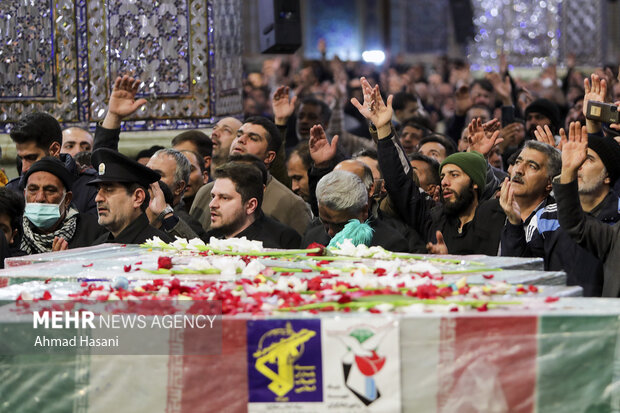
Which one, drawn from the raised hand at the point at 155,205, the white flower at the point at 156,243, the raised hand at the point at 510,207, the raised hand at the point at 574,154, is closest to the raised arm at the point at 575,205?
the raised hand at the point at 574,154

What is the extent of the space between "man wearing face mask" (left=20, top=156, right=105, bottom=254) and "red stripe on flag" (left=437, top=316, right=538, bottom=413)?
2861mm

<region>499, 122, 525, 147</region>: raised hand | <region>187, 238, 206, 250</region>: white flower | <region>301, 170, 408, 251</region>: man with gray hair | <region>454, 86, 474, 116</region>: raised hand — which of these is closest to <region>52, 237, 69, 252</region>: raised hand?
<region>187, 238, 206, 250</region>: white flower

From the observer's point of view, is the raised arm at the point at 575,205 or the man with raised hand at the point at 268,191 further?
the man with raised hand at the point at 268,191

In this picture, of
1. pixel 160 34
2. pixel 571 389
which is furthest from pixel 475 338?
pixel 160 34

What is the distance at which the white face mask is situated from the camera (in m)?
5.29

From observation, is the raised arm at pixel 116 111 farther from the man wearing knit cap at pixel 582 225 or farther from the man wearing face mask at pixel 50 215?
the man wearing knit cap at pixel 582 225

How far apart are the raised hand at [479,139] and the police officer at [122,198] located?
233cm

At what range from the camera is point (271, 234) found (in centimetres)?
523

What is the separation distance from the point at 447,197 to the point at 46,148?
2.42 m

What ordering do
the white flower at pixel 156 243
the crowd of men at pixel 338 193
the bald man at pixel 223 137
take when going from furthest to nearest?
the bald man at pixel 223 137 → the crowd of men at pixel 338 193 → the white flower at pixel 156 243

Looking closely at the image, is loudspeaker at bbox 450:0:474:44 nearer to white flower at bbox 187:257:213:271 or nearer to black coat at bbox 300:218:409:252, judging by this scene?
black coat at bbox 300:218:409:252

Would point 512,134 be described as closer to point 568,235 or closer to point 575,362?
point 568,235

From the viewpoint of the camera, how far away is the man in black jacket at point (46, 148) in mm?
5996

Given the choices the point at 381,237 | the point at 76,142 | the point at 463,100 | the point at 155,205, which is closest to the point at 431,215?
the point at 381,237
